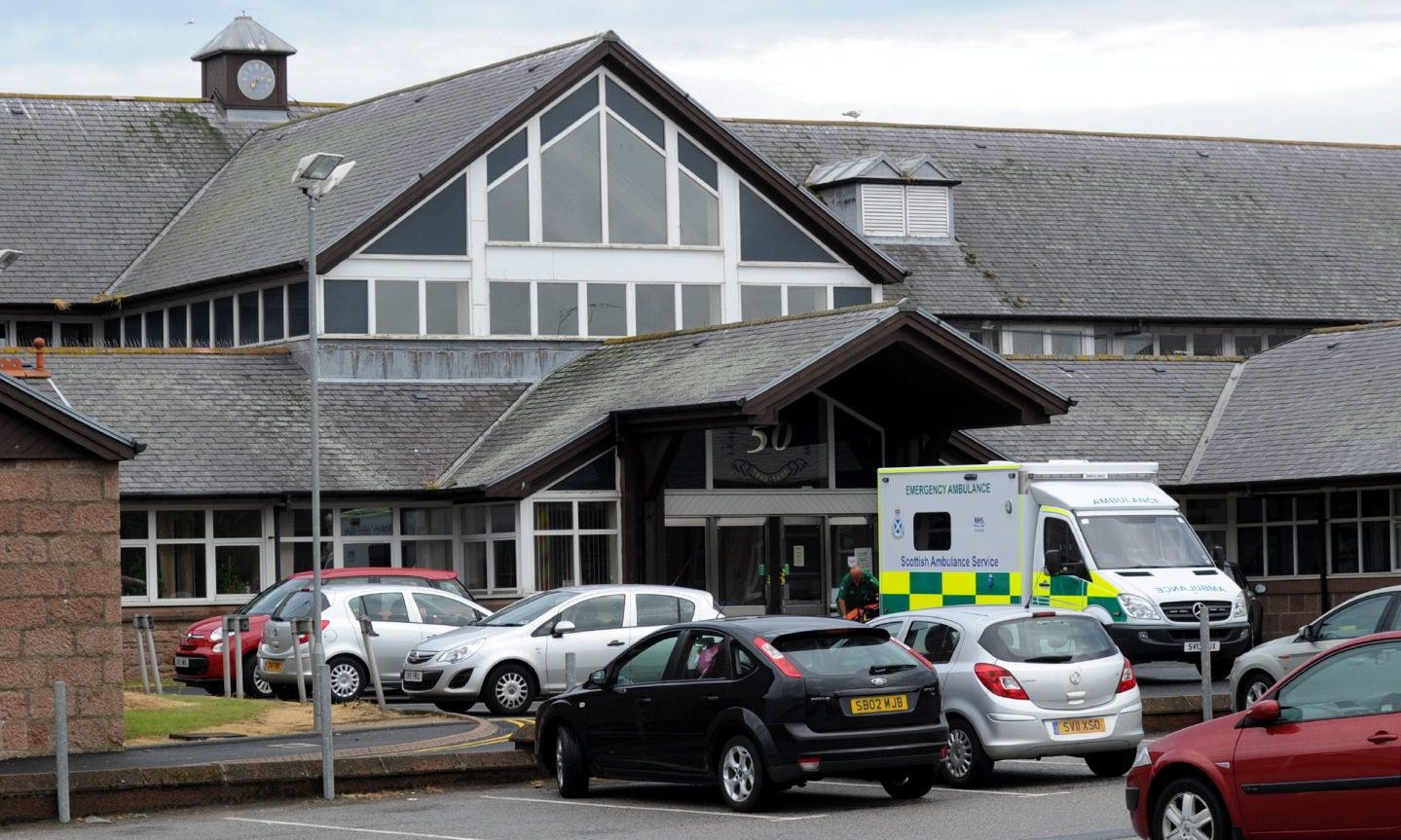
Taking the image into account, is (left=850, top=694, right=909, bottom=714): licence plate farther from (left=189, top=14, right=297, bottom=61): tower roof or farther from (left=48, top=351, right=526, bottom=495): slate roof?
(left=189, top=14, right=297, bottom=61): tower roof

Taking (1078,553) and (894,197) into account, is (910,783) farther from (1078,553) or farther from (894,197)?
(894,197)

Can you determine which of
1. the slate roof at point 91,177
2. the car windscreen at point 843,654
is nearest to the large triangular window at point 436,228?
the slate roof at point 91,177

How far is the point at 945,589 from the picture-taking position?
27.9 meters

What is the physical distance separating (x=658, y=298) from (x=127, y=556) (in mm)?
10368

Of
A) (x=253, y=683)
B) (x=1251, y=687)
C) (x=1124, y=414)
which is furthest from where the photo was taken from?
(x=1124, y=414)

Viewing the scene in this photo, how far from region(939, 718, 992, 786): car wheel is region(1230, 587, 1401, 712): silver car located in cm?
382

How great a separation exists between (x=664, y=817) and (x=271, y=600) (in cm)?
1305

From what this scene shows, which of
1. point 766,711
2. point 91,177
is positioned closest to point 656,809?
point 766,711

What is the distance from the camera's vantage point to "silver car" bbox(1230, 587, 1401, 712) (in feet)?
68.3

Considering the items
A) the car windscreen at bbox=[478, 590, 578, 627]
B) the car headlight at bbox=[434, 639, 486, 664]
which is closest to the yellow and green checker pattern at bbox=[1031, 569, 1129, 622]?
the car windscreen at bbox=[478, 590, 578, 627]

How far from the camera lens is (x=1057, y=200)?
154ft

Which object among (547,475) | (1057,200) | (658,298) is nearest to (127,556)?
(547,475)

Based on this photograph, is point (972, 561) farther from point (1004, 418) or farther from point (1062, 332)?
point (1062, 332)

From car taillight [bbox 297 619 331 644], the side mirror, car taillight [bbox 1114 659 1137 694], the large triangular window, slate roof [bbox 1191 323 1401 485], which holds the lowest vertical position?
car taillight [bbox 297 619 331 644]
